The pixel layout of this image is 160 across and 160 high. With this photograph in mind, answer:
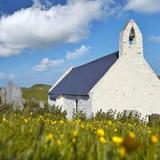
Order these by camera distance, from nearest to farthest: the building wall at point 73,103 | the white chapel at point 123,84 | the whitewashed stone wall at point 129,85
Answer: the building wall at point 73,103, the white chapel at point 123,84, the whitewashed stone wall at point 129,85

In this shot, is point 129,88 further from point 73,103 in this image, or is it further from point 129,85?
point 73,103

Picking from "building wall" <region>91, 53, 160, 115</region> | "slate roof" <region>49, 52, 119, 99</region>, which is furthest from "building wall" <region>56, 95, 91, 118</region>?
"building wall" <region>91, 53, 160, 115</region>

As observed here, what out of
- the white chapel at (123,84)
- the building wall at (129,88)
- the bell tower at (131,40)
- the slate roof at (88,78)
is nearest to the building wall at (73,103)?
the white chapel at (123,84)

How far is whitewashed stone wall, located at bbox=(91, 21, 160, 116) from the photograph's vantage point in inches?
1330

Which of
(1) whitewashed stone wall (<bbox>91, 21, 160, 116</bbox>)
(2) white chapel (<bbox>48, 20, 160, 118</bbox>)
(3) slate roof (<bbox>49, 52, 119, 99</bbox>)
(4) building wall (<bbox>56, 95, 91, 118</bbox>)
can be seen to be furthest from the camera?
(3) slate roof (<bbox>49, 52, 119, 99</bbox>)

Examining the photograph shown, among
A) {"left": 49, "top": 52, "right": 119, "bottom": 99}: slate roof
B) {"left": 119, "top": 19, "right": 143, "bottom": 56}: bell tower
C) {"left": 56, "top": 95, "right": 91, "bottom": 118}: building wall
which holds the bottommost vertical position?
{"left": 56, "top": 95, "right": 91, "bottom": 118}: building wall

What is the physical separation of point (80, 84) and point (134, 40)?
5906 mm

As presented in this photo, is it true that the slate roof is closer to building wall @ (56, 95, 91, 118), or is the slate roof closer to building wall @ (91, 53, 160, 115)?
building wall @ (56, 95, 91, 118)

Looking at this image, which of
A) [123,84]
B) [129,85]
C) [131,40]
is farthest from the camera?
[131,40]

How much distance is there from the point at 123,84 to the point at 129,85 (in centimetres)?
65

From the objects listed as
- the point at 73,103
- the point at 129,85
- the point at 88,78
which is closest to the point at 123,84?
the point at 129,85

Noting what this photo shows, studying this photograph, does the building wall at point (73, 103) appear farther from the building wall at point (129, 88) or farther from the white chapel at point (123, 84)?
the building wall at point (129, 88)

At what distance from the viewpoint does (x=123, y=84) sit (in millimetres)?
35031

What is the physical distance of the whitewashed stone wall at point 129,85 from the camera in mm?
33781
